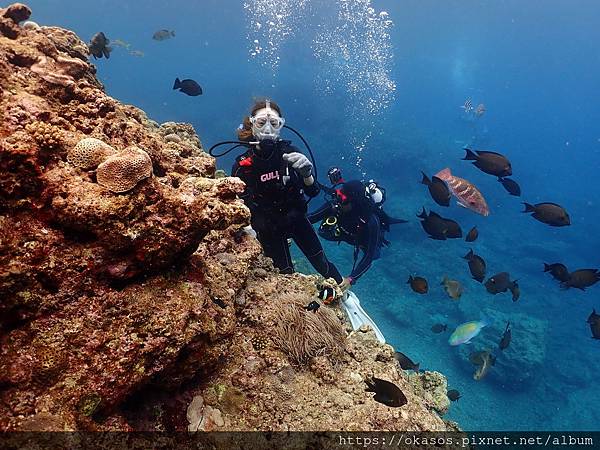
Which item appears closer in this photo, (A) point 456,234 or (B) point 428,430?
(B) point 428,430

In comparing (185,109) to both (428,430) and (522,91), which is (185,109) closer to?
(428,430)

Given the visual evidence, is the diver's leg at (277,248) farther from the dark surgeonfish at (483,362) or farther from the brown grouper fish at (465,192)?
the dark surgeonfish at (483,362)

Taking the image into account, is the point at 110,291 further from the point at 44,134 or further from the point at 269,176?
the point at 269,176

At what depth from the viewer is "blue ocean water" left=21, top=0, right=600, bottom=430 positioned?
14.5 meters

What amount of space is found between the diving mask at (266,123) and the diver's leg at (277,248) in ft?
5.15

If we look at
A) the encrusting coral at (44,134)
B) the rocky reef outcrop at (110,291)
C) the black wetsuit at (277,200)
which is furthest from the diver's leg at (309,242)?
the encrusting coral at (44,134)

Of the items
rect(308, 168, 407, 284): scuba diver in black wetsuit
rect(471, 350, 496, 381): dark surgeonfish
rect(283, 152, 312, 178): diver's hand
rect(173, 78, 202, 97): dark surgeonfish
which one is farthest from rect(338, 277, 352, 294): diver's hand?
rect(173, 78, 202, 97): dark surgeonfish

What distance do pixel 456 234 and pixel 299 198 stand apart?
251cm

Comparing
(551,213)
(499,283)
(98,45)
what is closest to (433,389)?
(551,213)

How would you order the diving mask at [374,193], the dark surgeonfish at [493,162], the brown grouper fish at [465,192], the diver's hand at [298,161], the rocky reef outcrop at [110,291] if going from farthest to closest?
Result: the diving mask at [374,193]
the brown grouper fish at [465,192]
the dark surgeonfish at [493,162]
the diver's hand at [298,161]
the rocky reef outcrop at [110,291]

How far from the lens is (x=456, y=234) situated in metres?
5.59

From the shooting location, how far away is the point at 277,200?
539 cm

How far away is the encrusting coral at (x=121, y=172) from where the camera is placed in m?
1.94

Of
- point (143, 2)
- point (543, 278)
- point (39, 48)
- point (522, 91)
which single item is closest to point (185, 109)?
point (543, 278)
